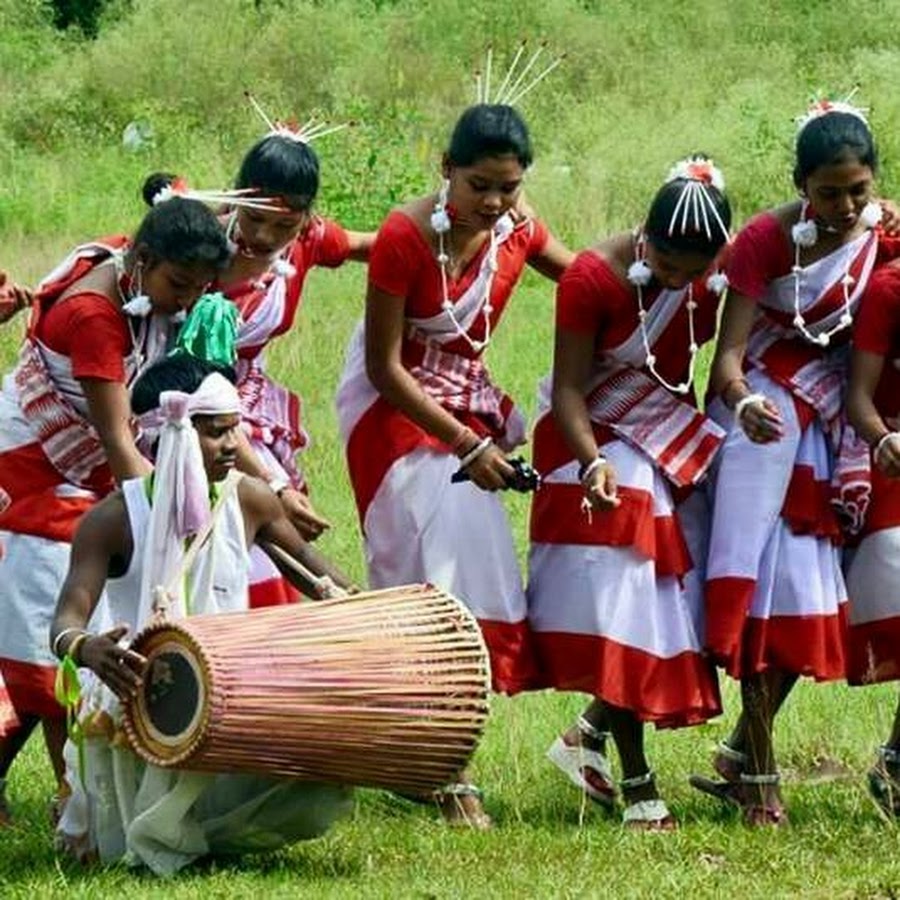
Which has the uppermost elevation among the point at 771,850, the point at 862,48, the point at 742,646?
the point at 862,48

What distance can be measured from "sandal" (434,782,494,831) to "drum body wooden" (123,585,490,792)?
779 mm

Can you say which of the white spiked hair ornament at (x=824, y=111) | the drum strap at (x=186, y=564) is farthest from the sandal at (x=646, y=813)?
the white spiked hair ornament at (x=824, y=111)

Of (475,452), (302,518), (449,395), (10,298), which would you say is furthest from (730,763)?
(10,298)

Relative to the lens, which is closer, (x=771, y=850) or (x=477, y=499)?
(x=771, y=850)

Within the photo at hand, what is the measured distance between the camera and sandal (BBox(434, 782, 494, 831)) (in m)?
6.94

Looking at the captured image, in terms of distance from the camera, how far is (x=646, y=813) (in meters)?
6.89

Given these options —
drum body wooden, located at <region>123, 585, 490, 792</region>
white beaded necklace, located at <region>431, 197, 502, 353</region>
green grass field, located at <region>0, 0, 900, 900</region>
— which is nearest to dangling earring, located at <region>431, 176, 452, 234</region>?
white beaded necklace, located at <region>431, 197, 502, 353</region>

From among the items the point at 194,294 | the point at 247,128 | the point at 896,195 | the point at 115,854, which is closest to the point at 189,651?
the point at 115,854

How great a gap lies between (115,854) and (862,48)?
1881cm

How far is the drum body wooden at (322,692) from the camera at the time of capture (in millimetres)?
5738

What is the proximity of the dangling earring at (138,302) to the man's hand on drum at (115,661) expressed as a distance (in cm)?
102

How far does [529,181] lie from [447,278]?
11818mm

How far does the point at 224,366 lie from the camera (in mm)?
6379

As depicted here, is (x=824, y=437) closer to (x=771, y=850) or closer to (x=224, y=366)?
(x=771, y=850)
